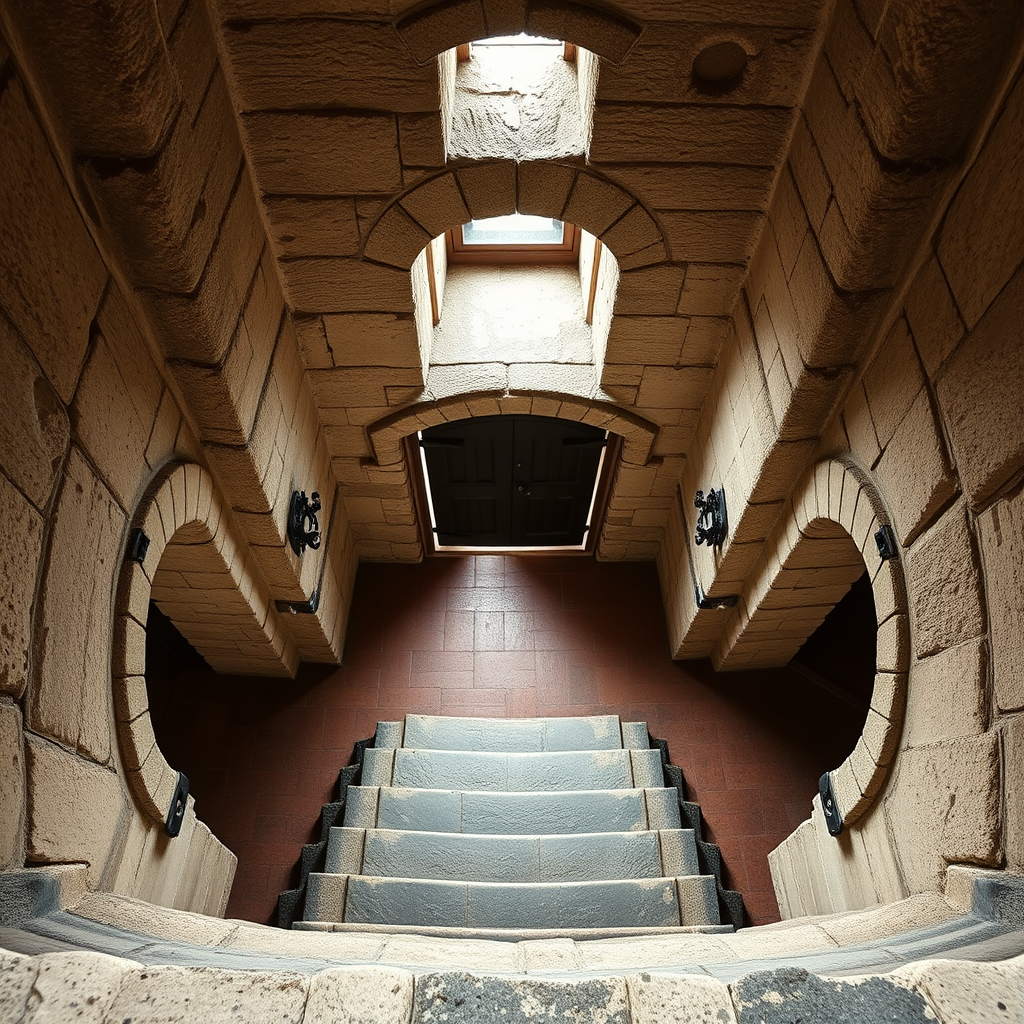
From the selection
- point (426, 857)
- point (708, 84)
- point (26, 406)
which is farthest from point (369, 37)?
point (426, 857)

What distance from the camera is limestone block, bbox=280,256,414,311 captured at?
311 centimetres

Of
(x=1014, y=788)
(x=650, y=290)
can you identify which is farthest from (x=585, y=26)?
(x=1014, y=788)

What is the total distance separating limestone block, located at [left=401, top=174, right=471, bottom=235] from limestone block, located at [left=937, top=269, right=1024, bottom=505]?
1.84 m

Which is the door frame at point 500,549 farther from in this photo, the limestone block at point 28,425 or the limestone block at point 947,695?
the limestone block at point 28,425

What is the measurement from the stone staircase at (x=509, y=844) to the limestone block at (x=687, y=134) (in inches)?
111

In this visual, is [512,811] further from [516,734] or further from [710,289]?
[710,289]

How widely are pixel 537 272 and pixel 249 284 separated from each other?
2223mm

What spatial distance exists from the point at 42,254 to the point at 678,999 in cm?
194

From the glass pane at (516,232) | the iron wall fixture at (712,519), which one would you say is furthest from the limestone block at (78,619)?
the glass pane at (516,232)

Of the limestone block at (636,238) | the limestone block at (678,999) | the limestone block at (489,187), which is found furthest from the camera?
the limestone block at (636,238)

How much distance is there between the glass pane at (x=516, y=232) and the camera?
452 cm

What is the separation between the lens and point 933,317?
2033 mm

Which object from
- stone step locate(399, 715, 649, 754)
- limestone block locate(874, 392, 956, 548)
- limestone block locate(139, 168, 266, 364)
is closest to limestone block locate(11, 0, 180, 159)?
limestone block locate(139, 168, 266, 364)

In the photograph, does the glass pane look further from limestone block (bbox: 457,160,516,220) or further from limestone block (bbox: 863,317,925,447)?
limestone block (bbox: 863,317,925,447)
